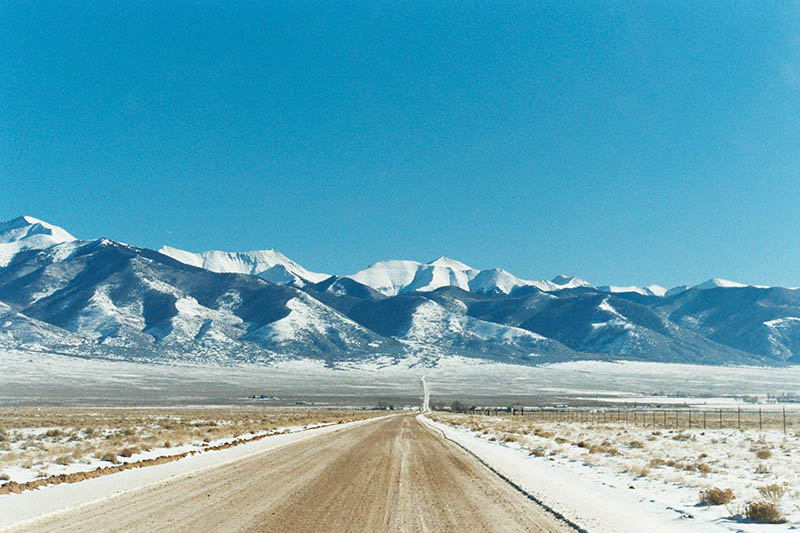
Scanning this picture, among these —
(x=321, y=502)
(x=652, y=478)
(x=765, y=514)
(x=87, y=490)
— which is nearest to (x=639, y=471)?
(x=652, y=478)

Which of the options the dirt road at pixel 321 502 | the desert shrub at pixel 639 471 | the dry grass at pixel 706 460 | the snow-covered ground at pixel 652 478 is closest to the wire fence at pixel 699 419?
the dry grass at pixel 706 460

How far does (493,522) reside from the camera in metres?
12.9

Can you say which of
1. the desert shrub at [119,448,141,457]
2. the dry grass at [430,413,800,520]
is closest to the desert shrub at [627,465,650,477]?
the dry grass at [430,413,800,520]

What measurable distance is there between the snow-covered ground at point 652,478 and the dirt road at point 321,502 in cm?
150

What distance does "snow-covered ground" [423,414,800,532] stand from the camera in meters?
13.6

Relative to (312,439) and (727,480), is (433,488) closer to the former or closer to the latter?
(727,480)

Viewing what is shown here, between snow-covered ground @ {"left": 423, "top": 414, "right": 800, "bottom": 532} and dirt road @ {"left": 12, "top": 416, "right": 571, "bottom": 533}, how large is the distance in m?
1.50

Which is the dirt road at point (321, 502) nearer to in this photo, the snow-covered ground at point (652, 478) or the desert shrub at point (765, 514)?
the snow-covered ground at point (652, 478)

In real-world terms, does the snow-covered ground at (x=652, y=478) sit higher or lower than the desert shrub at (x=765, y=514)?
lower

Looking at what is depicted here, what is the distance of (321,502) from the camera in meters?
15.0

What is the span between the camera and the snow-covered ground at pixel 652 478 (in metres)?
13.6

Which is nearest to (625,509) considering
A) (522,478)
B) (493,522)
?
(493,522)

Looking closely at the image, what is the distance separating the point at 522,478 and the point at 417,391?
164476 mm

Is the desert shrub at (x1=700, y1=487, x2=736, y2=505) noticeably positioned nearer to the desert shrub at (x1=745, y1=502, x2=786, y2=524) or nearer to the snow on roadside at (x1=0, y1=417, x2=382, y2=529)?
the desert shrub at (x1=745, y1=502, x2=786, y2=524)
